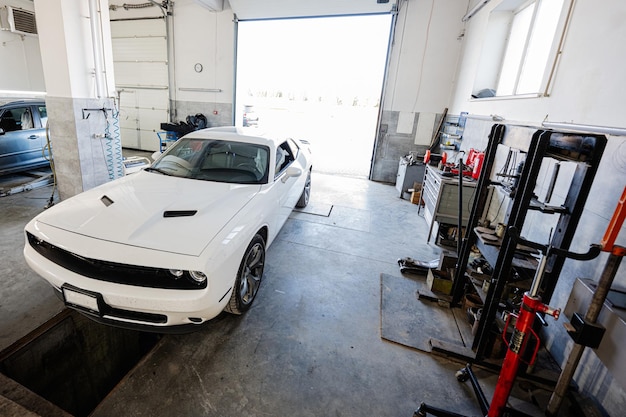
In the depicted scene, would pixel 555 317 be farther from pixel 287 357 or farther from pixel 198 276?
pixel 198 276

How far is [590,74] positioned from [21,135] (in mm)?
7783

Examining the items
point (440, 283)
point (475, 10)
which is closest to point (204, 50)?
Result: point (475, 10)

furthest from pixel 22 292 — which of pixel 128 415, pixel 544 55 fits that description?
pixel 544 55

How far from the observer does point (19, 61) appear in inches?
303

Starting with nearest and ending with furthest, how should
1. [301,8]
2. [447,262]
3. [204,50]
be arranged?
1. [447,262]
2. [301,8]
3. [204,50]

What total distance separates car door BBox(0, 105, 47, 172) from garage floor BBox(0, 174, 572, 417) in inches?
102

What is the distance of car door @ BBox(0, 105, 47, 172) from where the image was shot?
4887 mm

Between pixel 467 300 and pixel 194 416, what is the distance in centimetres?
229

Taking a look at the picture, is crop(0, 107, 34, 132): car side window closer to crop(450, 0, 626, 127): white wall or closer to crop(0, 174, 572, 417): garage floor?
crop(0, 174, 572, 417): garage floor

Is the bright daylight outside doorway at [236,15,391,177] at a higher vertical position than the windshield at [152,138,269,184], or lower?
higher

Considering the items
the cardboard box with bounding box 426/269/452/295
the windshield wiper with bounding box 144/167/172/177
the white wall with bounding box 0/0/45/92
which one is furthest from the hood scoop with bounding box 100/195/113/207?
the white wall with bounding box 0/0/45/92

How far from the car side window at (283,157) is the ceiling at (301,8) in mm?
4648

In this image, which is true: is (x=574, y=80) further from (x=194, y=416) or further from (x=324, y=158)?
(x=324, y=158)

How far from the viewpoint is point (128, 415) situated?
61.0 inches
